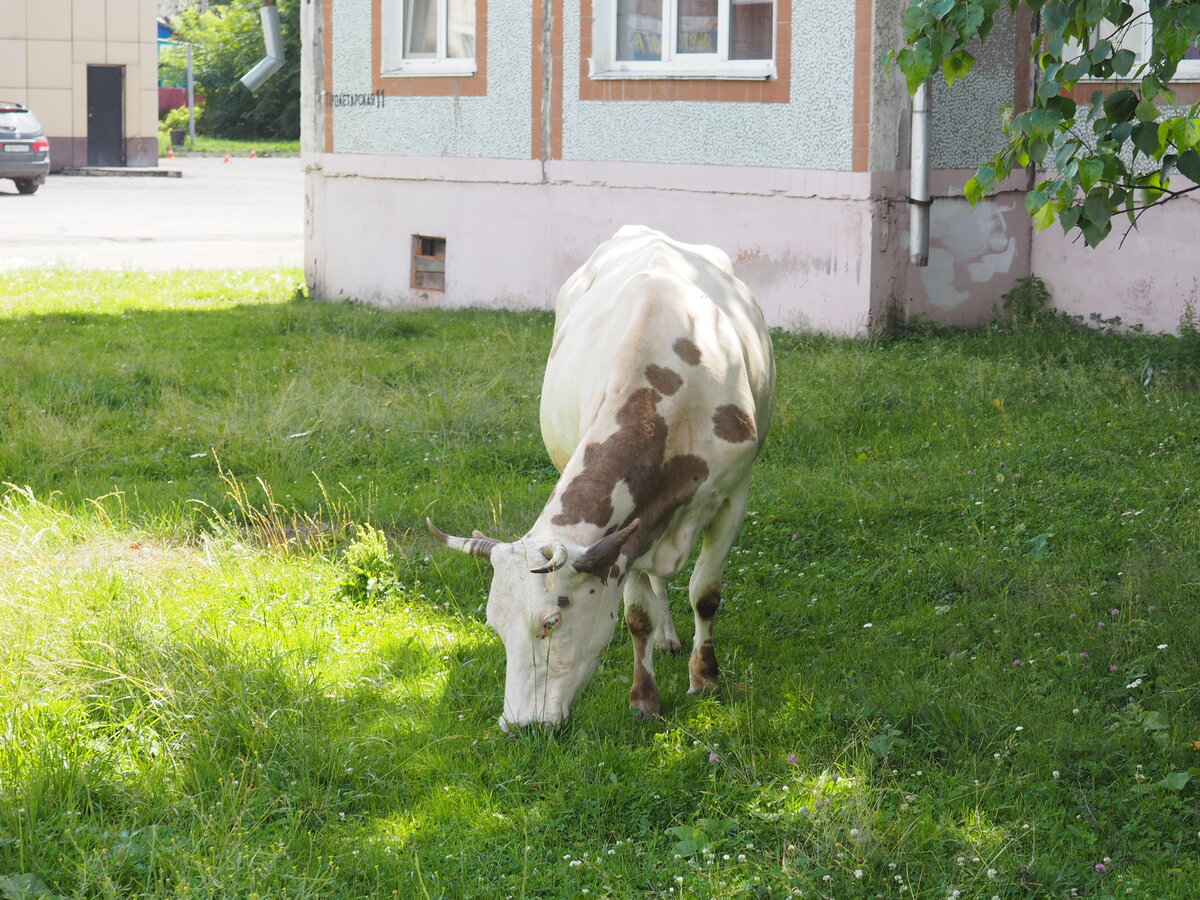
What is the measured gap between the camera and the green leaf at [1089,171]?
3711 mm

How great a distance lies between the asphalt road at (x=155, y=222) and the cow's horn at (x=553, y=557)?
48.9 feet

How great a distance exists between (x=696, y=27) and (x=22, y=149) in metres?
21.9

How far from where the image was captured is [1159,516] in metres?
6.51

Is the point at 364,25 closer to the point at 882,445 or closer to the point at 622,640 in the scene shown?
the point at 882,445

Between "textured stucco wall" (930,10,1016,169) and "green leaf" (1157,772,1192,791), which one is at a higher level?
"textured stucco wall" (930,10,1016,169)

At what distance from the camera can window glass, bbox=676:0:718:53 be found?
12.3 metres

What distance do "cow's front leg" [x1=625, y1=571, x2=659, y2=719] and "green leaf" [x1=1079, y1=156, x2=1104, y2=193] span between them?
1.96 meters

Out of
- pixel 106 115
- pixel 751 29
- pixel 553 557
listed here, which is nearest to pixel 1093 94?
pixel 553 557

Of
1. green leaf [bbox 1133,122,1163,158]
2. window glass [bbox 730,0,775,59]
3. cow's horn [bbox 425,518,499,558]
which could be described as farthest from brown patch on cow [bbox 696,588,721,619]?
window glass [bbox 730,0,775,59]

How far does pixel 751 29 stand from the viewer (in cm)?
1207

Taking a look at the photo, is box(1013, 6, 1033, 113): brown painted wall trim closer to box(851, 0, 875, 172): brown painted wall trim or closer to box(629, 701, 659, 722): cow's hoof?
box(851, 0, 875, 172): brown painted wall trim

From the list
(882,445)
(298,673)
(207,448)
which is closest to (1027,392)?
(882,445)

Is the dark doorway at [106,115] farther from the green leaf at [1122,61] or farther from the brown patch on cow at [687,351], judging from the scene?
the green leaf at [1122,61]

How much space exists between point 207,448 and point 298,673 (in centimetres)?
373
